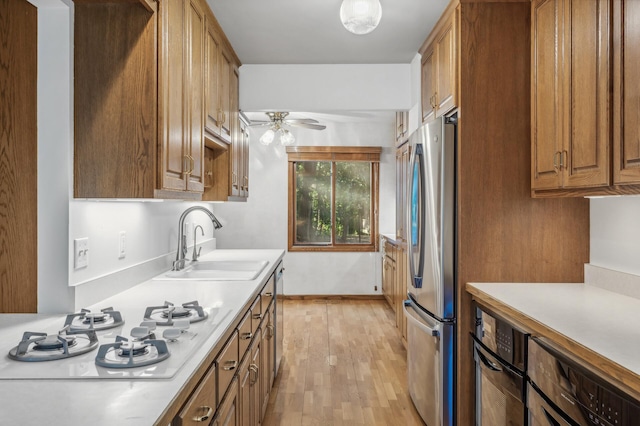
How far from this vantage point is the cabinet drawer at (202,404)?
112 cm

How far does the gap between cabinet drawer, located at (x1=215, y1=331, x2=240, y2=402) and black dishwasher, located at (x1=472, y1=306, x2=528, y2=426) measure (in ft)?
3.49

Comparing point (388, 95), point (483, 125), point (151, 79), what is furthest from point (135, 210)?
point (388, 95)

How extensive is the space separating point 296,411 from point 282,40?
238 centimetres

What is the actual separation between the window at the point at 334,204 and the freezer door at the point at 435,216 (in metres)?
3.79

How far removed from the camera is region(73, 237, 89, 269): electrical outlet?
1823 mm

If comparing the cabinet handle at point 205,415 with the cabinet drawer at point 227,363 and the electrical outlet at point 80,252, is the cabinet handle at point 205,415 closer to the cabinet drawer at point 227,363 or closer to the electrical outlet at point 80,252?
the cabinet drawer at point 227,363


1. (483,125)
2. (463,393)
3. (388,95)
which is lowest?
(463,393)

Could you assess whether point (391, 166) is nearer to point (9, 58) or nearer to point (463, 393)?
point (463, 393)

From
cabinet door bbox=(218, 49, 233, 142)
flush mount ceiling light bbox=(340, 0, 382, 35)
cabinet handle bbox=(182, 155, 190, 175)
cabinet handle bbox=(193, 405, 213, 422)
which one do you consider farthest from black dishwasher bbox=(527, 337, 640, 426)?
cabinet door bbox=(218, 49, 233, 142)

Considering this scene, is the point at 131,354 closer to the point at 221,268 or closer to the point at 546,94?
→ the point at 546,94

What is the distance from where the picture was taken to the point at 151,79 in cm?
180

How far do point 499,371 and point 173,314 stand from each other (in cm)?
133

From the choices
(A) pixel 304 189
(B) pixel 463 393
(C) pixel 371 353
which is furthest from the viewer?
(A) pixel 304 189

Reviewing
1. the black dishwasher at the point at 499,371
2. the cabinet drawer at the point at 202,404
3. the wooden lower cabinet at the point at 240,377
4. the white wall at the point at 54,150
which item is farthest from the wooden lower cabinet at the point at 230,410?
the black dishwasher at the point at 499,371
